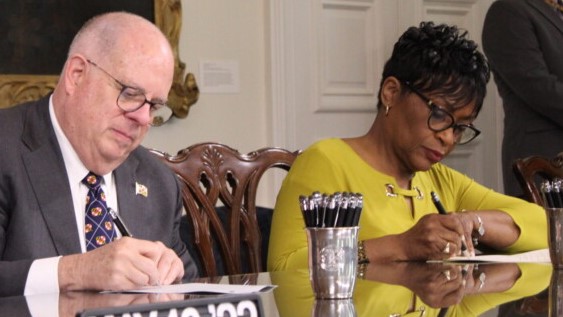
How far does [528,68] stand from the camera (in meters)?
4.41

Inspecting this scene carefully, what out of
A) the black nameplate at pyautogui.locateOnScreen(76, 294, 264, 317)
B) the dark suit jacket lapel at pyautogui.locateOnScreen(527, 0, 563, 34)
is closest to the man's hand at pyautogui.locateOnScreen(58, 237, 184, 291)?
the black nameplate at pyautogui.locateOnScreen(76, 294, 264, 317)

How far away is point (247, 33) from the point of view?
209 inches

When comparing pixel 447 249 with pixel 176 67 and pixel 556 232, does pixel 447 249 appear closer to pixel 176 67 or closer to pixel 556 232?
pixel 556 232

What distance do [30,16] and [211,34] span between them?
913mm

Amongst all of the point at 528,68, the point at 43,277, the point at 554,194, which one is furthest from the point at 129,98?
the point at 528,68

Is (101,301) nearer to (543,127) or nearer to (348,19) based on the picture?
(543,127)

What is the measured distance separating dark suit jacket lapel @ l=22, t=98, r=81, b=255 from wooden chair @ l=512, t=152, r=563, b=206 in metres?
A: 1.44

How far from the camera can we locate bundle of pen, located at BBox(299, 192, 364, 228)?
1.76 m

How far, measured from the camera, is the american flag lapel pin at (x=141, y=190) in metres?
2.44

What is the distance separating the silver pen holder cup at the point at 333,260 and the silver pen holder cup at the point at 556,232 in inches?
23.6

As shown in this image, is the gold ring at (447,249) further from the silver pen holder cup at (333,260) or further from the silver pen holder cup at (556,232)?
the silver pen holder cup at (333,260)

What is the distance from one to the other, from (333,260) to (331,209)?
0.09m

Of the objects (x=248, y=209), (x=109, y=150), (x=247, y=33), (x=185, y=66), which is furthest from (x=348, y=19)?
(x=109, y=150)

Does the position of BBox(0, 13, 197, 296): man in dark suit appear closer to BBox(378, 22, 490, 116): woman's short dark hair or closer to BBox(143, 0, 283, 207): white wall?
BBox(378, 22, 490, 116): woman's short dark hair
